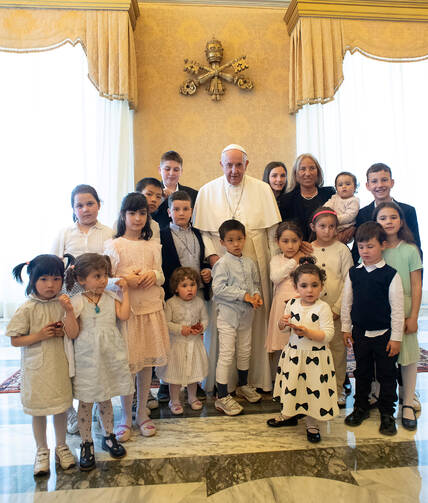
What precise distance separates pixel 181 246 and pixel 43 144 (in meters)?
3.33

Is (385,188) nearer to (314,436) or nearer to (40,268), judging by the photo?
(314,436)

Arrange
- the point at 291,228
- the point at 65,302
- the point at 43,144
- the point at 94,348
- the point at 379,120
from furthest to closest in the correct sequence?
the point at 379,120 → the point at 43,144 → the point at 291,228 → the point at 94,348 → the point at 65,302

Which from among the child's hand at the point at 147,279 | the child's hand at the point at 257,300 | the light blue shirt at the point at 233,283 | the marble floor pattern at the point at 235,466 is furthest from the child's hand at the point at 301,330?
the child's hand at the point at 147,279

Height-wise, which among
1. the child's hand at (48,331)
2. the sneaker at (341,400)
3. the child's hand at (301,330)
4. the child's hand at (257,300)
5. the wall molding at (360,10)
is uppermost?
the wall molding at (360,10)

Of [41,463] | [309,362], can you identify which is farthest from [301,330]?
[41,463]

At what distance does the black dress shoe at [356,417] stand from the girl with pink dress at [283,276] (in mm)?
621

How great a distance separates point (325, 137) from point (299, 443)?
4.10 metres

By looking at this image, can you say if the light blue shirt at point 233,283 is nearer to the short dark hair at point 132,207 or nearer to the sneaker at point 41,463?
the short dark hair at point 132,207

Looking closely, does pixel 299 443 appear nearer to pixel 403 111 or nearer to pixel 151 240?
pixel 151 240

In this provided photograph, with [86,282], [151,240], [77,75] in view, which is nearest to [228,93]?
[77,75]

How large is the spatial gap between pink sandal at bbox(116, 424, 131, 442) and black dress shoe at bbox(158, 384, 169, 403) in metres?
0.60

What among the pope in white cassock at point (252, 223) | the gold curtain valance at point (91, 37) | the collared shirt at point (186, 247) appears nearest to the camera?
the collared shirt at point (186, 247)

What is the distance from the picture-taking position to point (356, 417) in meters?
2.61

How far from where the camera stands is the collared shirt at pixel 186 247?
3.09 m
